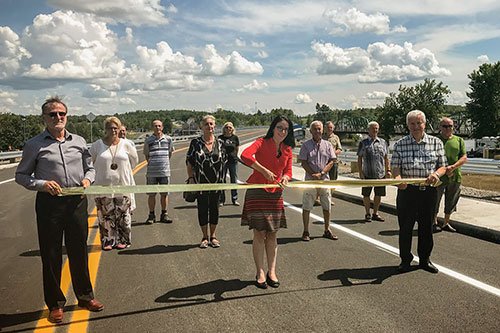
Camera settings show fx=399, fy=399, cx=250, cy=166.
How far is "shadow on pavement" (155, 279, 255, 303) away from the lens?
13.5 ft

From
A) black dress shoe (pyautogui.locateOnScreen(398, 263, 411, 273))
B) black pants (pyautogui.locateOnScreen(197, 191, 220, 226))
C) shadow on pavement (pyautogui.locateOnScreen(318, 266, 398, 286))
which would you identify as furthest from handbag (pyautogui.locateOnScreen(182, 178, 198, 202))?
black dress shoe (pyautogui.locateOnScreen(398, 263, 411, 273))

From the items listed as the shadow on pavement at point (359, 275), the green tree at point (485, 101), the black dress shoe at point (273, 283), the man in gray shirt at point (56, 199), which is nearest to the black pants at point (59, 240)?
the man in gray shirt at point (56, 199)

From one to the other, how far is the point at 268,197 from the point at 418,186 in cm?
198

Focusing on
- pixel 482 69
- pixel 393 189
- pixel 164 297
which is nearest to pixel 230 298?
pixel 164 297

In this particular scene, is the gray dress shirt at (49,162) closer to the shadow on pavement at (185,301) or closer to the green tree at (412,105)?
the shadow on pavement at (185,301)

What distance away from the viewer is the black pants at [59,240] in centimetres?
374

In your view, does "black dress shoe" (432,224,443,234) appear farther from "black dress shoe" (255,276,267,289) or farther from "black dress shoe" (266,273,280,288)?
"black dress shoe" (255,276,267,289)

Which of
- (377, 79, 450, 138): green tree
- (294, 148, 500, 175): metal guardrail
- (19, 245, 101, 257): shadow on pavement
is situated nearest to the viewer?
(19, 245, 101, 257): shadow on pavement

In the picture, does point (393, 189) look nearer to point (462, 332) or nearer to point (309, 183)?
point (309, 183)

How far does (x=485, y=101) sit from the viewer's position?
70562 millimetres

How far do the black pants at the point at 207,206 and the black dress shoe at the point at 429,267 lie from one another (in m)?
2.93

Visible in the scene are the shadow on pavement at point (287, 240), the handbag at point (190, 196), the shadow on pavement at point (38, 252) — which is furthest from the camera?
the shadow on pavement at point (287, 240)

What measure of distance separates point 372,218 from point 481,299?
391 centimetres

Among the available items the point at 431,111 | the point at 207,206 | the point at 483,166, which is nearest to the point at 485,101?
the point at 431,111
